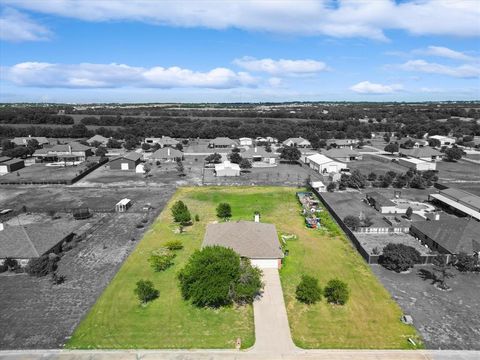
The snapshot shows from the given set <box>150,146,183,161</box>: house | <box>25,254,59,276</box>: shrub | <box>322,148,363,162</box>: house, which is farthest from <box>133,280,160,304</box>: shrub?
<box>322,148,363,162</box>: house

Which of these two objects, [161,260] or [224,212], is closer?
[161,260]

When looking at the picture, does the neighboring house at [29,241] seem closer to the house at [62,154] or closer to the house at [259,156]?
the house at [62,154]

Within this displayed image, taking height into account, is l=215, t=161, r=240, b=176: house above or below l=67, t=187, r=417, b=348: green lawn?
above

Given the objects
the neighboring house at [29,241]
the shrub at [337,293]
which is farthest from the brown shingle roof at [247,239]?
the neighboring house at [29,241]

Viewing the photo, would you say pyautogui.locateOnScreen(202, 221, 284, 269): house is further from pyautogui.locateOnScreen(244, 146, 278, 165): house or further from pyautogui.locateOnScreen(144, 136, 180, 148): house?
pyautogui.locateOnScreen(144, 136, 180, 148): house

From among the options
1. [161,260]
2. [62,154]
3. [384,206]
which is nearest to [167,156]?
[62,154]

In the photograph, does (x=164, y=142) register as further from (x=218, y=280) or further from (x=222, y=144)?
(x=218, y=280)

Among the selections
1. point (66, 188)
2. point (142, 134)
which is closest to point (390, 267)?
point (66, 188)

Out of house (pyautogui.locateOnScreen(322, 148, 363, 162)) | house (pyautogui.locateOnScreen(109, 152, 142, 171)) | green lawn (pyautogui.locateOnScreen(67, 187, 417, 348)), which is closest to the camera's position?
green lawn (pyautogui.locateOnScreen(67, 187, 417, 348))
